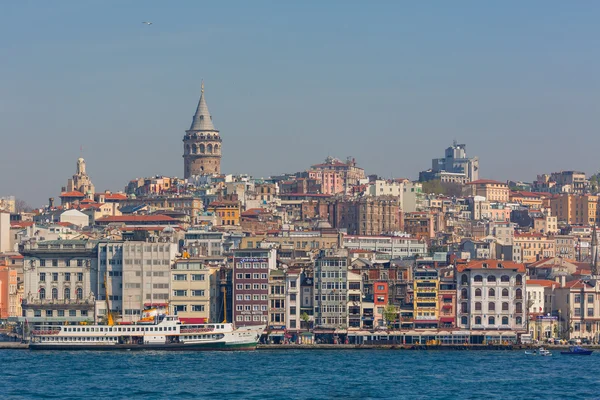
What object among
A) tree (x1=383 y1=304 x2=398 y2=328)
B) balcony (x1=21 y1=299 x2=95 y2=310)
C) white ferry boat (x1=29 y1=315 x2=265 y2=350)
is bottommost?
white ferry boat (x1=29 y1=315 x2=265 y2=350)

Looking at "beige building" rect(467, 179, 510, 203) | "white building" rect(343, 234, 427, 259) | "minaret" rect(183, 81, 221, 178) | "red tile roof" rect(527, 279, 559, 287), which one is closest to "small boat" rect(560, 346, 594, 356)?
"red tile roof" rect(527, 279, 559, 287)

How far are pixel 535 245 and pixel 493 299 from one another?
4363cm

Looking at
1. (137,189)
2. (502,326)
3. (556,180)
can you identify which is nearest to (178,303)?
(502,326)

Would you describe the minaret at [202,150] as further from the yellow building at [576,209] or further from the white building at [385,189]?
the yellow building at [576,209]

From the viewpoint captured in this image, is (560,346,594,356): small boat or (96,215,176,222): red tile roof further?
(96,215,176,222): red tile roof

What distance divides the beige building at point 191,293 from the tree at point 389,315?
8.86 m

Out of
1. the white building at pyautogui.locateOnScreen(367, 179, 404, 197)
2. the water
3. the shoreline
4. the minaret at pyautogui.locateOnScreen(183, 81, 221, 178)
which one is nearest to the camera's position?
the water

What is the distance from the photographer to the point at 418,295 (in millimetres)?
78000

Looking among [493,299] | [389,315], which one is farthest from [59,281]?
[493,299]

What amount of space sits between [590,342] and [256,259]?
698 inches

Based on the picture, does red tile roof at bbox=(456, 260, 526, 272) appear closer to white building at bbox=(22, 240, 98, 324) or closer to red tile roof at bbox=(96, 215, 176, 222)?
white building at bbox=(22, 240, 98, 324)

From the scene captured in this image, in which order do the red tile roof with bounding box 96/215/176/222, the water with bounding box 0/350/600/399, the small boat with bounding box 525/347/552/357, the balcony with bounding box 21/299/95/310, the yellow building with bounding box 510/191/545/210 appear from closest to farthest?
the water with bounding box 0/350/600/399 → the small boat with bounding box 525/347/552/357 → the balcony with bounding box 21/299/95/310 → the red tile roof with bounding box 96/215/176/222 → the yellow building with bounding box 510/191/545/210

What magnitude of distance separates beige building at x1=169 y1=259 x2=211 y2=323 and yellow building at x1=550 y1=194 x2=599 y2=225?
7615 cm

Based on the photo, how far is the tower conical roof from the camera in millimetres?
164500
